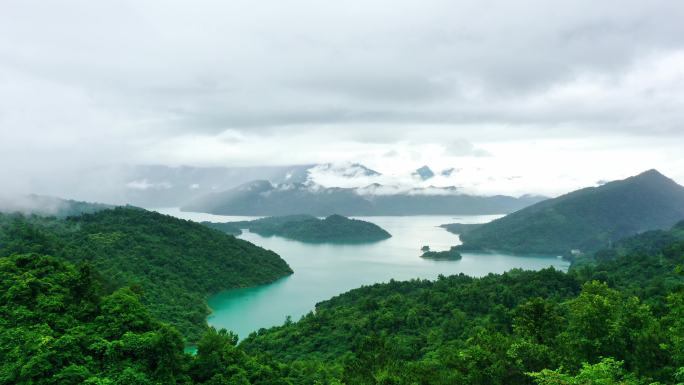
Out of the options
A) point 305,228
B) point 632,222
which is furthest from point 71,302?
point 632,222

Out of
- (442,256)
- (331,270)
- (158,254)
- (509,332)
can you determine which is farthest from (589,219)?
(509,332)

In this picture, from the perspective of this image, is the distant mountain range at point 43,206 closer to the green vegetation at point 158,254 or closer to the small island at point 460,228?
the green vegetation at point 158,254

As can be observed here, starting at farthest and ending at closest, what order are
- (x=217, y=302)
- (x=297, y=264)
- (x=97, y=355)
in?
(x=297, y=264) < (x=217, y=302) < (x=97, y=355)

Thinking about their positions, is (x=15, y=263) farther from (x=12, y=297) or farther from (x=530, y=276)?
(x=530, y=276)

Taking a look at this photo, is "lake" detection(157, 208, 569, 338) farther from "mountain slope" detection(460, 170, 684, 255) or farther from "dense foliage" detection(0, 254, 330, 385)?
"dense foliage" detection(0, 254, 330, 385)

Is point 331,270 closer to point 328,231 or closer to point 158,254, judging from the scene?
point 158,254

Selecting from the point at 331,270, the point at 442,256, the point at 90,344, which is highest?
the point at 90,344
